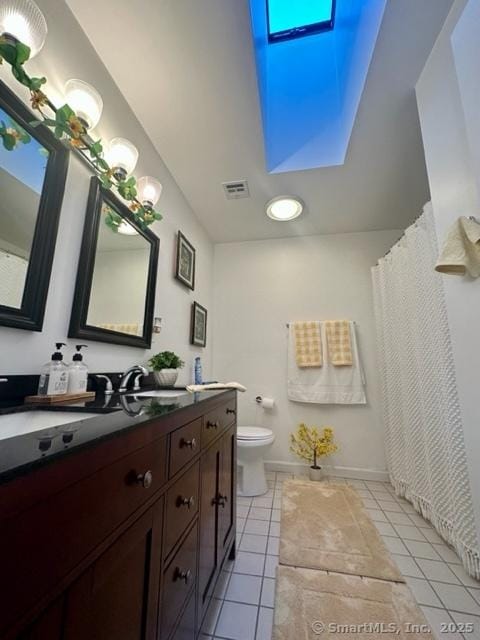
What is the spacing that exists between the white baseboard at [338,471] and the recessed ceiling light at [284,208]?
7.20 ft

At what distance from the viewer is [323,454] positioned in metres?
2.25

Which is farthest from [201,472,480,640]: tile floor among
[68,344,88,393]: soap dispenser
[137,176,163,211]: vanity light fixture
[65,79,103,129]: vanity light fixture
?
[65,79,103,129]: vanity light fixture

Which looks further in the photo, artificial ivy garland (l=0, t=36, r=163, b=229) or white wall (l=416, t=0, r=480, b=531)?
white wall (l=416, t=0, r=480, b=531)

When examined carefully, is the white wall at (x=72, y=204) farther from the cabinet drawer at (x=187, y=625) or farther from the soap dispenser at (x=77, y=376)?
the cabinet drawer at (x=187, y=625)

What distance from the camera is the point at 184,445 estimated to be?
77cm

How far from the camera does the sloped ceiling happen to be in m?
1.09

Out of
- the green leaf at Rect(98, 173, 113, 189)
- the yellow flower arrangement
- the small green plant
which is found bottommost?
the yellow flower arrangement

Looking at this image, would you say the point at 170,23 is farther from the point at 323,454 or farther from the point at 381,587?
the point at 323,454

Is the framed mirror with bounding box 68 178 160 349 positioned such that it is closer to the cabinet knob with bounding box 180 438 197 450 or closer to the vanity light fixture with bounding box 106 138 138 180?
the vanity light fixture with bounding box 106 138 138 180

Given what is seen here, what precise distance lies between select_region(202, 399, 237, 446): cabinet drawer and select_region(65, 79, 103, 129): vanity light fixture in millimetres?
1184

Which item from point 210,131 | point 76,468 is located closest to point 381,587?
point 76,468

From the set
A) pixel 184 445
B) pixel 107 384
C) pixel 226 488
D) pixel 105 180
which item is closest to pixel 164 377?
pixel 107 384

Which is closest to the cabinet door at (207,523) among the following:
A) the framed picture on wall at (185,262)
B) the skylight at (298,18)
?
the framed picture on wall at (185,262)

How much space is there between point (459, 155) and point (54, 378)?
1.74 m
